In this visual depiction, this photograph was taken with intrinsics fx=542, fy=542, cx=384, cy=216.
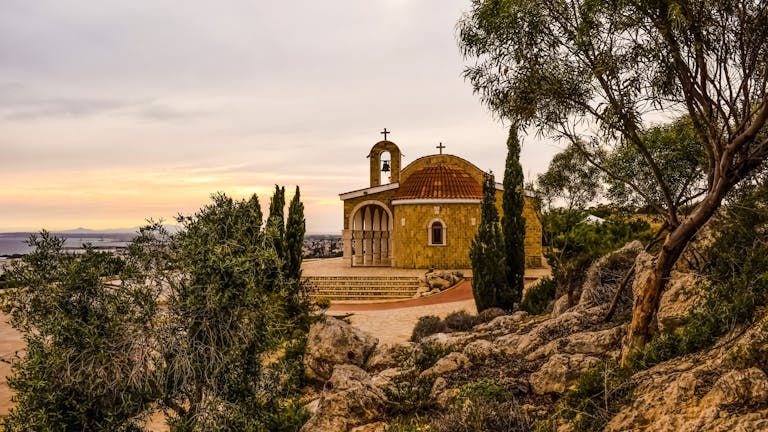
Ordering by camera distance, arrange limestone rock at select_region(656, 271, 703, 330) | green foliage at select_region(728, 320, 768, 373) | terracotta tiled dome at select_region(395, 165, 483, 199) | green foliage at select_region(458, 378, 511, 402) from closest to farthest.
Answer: green foliage at select_region(728, 320, 768, 373) < green foliage at select_region(458, 378, 511, 402) < limestone rock at select_region(656, 271, 703, 330) < terracotta tiled dome at select_region(395, 165, 483, 199)

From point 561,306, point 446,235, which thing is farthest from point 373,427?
point 446,235

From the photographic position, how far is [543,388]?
277 inches

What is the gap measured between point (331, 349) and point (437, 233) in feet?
55.5

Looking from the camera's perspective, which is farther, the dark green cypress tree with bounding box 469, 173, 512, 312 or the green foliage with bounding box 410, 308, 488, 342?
the dark green cypress tree with bounding box 469, 173, 512, 312

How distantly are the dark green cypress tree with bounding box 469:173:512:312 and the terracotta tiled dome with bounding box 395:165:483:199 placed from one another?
9.39 m

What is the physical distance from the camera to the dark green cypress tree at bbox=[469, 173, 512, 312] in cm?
1764

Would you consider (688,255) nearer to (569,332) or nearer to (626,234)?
(569,332)

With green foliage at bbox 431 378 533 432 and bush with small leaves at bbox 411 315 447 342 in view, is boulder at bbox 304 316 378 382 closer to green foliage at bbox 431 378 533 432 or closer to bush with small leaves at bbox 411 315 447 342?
bush with small leaves at bbox 411 315 447 342

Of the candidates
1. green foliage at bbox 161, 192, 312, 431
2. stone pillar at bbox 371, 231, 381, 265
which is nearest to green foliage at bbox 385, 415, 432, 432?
green foliage at bbox 161, 192, 312, 431

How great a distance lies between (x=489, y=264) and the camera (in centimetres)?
1769

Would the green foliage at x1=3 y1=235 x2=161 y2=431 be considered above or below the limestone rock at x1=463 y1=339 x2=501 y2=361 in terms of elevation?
above

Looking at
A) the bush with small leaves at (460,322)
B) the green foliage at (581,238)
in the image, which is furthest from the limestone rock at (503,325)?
the green foliage at (581,238)

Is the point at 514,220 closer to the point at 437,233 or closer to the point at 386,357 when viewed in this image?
the point at 437,233

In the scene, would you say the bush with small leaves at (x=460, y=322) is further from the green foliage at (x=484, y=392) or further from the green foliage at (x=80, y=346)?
the green foliage at (x=80, y=346)
